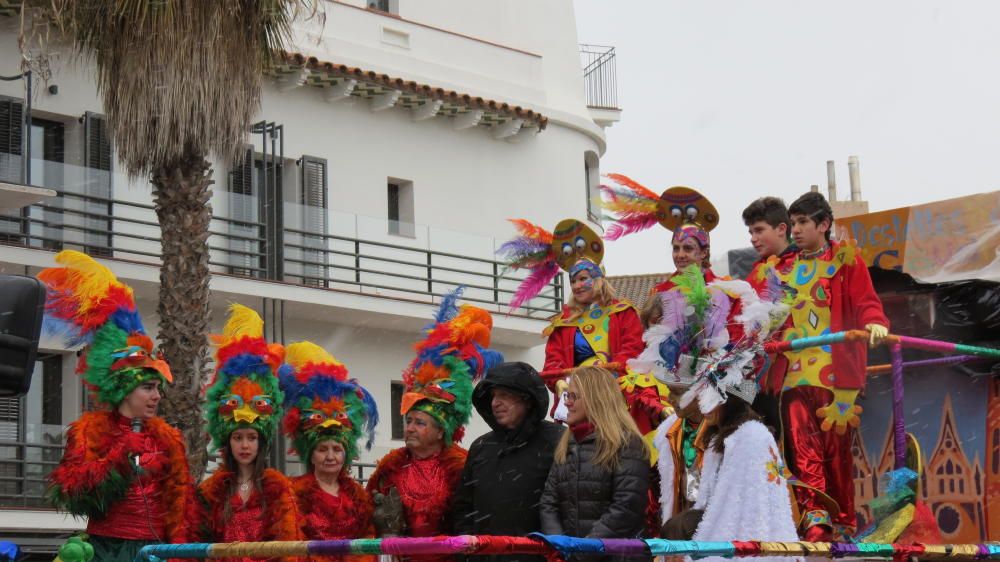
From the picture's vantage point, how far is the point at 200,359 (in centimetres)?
1692

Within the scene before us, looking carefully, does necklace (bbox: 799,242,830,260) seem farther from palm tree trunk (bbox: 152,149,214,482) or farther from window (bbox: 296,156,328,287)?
window (bbox: 296,156,328,287)

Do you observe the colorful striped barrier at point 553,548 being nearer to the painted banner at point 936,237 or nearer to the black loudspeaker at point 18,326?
the black loudspeaker at point 18,326

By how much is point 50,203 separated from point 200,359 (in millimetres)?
4901

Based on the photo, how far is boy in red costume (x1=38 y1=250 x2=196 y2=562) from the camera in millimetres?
8508

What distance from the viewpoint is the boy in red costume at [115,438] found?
8.51m

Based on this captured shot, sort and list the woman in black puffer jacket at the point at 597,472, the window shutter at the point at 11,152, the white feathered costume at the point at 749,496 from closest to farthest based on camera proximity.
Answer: the white feathered costume at the point at 749,496 < the woman in black puffer jacket at the point at 597,472 < the window shutter at the point at 11,152

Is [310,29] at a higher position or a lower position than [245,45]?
higher

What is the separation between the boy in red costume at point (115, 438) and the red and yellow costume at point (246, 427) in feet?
0.60

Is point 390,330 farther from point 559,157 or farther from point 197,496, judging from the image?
point 197,496

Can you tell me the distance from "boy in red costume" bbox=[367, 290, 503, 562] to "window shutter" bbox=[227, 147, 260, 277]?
13283 millimetres

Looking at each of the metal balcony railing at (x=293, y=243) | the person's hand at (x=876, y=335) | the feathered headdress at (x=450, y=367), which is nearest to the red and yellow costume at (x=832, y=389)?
the person's hand at (x=876, y=335)

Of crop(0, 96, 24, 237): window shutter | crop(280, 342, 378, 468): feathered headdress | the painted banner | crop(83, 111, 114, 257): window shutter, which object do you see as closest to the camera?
crop(280, 342, 378, 468): feathered headdress

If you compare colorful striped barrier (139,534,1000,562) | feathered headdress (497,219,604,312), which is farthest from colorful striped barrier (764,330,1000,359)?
feathered headdress (497,219,604,312)

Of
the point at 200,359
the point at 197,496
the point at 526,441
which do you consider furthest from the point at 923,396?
the point at 200,359
